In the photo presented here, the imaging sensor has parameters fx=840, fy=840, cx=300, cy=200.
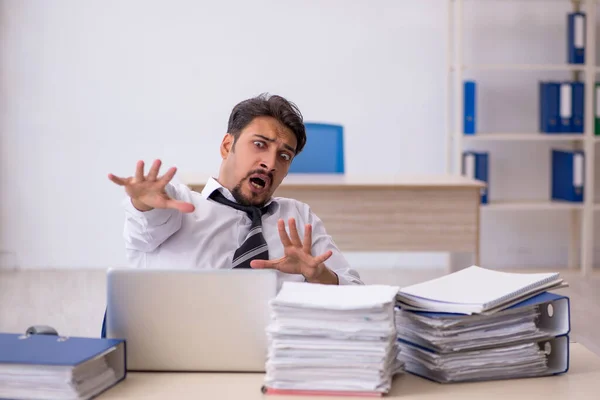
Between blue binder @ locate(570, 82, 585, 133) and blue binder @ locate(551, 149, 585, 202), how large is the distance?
163 millimetres

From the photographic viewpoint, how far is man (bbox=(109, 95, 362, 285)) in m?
2.09

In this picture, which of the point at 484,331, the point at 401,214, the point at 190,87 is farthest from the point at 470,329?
the point at 190,87

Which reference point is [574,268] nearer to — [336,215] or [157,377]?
[336,215]

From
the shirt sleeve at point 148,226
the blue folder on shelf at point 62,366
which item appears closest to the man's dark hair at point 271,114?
the shirt sleeve at point 148,226

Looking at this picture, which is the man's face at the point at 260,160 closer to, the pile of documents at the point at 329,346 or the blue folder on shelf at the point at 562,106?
the pile of documents at the point at 329,346

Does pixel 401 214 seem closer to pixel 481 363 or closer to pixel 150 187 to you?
pixel 150 187

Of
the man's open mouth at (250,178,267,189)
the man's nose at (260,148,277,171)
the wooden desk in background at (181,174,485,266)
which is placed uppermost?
the man's nose at (260,148,277,171)

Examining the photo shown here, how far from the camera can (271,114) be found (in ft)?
7.33

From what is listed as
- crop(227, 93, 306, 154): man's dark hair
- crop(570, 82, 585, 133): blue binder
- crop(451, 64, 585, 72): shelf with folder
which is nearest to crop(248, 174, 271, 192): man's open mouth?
crop(227, 93, 306, 154): man's dark hair

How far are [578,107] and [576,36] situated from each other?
0.45 meters

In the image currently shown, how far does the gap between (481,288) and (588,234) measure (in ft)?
13.6

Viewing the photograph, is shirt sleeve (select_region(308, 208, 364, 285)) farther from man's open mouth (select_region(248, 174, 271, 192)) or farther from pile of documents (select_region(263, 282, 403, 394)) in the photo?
pile of documents (select_region(263, 282, 403, 394))

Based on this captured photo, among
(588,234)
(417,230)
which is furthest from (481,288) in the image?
(588,234)

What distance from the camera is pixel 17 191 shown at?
18.7 ft
